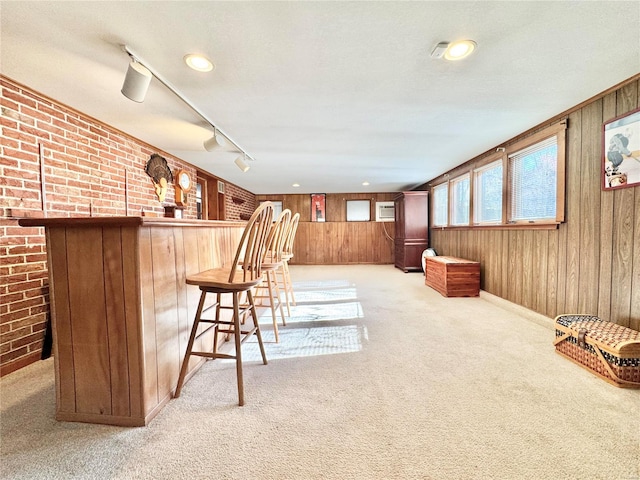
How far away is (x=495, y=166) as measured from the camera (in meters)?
3.64

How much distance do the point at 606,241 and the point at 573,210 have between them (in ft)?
1.30

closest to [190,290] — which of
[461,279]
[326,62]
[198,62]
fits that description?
[198,62]

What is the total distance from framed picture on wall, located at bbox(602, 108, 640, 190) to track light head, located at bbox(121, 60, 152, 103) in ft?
10.8

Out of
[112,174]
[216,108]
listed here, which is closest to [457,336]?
[216,108]

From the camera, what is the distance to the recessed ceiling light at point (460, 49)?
150 centimetres

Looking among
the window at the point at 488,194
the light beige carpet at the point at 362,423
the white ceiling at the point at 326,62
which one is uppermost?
the white ceiling at the point at 326,62

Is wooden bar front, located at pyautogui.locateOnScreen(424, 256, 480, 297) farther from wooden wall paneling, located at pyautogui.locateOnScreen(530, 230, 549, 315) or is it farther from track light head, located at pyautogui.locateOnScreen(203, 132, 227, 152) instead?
track light head, located at pyautogui.locateOnScreen(203, 132, 227, 152)

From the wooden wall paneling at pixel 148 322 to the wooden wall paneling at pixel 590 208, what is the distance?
10.6ft

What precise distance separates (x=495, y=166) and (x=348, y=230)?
14.5ft

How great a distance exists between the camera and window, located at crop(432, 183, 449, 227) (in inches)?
207

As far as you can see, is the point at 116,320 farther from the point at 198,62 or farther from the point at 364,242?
the point at 364,242

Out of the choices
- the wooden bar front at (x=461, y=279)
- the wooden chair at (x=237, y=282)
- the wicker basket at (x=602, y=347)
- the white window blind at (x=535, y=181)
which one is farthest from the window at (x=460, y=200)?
the wooden chair at (x=237, y=282)

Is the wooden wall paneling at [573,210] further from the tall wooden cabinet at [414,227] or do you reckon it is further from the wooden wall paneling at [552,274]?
the tall wooden cabinet at [414,227]

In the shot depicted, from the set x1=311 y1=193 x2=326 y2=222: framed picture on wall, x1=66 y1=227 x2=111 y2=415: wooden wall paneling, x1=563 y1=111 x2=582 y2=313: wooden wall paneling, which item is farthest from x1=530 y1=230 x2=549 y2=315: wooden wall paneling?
x1=311 y1=193 x2=326 y2=222: framed picture on wall
